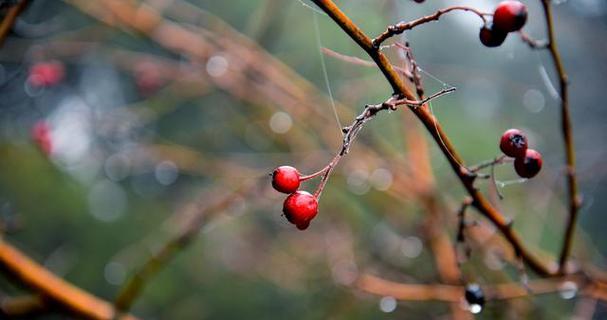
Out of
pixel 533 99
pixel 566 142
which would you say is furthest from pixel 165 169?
pixel 566 142

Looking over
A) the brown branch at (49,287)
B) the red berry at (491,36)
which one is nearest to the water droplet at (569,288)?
the red berry at (491,36)

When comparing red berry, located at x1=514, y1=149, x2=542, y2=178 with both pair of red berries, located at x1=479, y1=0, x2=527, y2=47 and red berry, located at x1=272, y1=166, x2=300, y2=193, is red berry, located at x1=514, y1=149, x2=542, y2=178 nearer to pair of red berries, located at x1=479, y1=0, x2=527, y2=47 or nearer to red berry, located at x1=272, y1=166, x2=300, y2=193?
pair of red berries, located at x1=479, y1=0, x2=527, y2=47

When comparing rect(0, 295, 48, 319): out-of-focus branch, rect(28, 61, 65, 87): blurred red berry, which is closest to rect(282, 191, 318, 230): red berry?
rect(0, 295, 48, 319): out-of-focus branch

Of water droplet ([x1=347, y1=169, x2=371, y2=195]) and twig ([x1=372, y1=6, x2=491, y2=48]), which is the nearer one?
twig ([x1=372, y1=6, x2=491, y2=48])

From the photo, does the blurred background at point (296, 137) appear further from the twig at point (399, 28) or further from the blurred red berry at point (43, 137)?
the twig at point (399, 28)

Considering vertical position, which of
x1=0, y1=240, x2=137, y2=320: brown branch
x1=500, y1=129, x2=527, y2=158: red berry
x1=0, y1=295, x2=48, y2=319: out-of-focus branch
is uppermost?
x1=500, y1=129, x2=527, y2=158: red berry

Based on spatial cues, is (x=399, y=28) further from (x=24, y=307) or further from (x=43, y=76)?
(x=43, y=76)

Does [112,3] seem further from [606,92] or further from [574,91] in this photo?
[574,91]

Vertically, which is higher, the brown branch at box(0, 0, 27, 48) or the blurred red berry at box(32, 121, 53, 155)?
the brown branch at box(0, 0, 27, 48)
